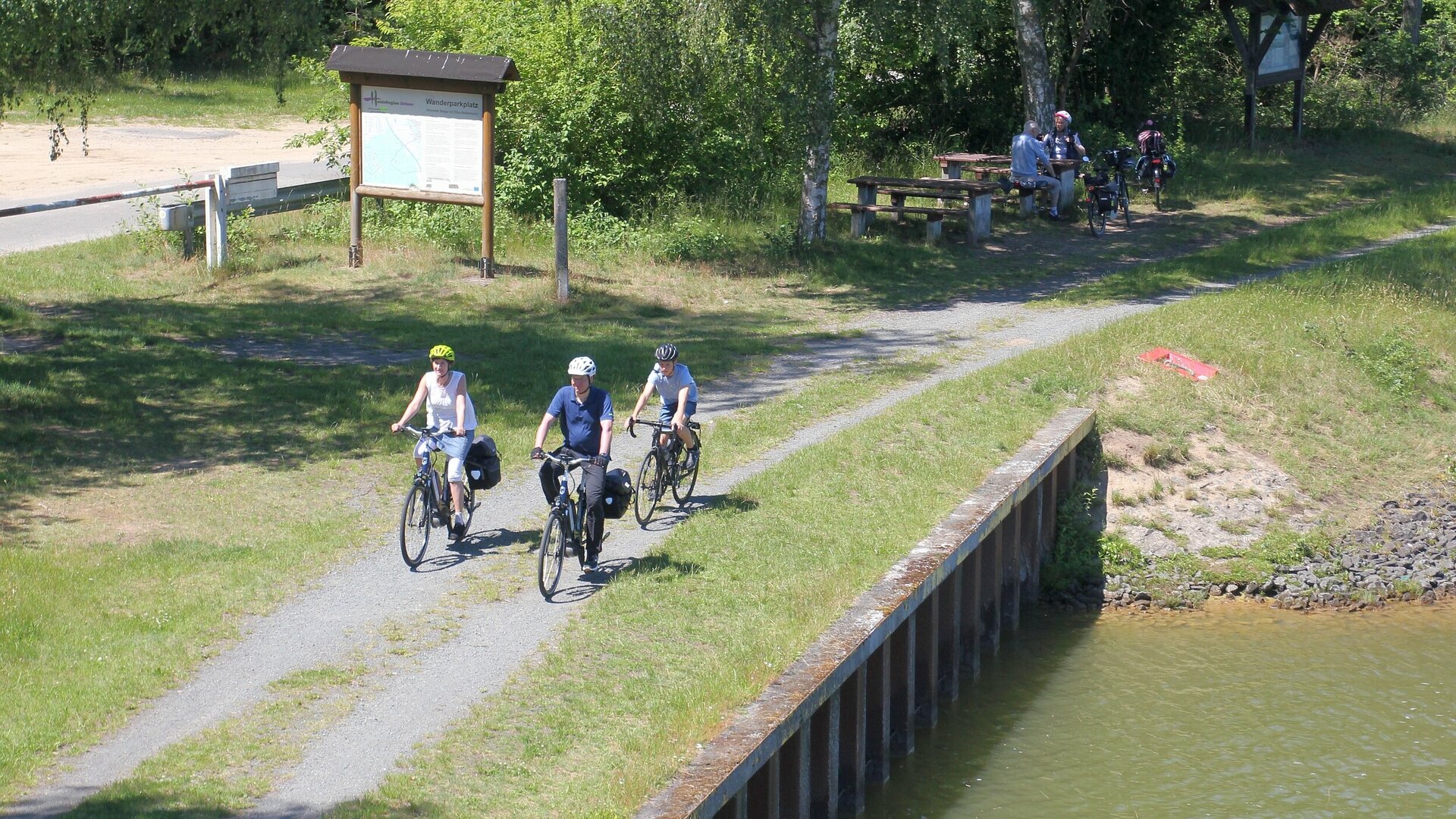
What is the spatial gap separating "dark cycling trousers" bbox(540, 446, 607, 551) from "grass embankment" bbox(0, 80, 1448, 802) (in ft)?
3.27

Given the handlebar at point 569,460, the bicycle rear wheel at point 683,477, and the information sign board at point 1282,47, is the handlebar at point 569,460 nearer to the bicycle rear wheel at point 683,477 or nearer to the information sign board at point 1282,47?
the bicycle rear wheel at point 683,477

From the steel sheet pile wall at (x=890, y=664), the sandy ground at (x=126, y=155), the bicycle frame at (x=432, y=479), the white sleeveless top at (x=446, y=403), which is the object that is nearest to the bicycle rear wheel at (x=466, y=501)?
the bicycle frame at (x=432, y=479)

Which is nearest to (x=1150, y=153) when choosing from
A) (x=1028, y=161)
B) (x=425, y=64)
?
(x=1028, y=161)

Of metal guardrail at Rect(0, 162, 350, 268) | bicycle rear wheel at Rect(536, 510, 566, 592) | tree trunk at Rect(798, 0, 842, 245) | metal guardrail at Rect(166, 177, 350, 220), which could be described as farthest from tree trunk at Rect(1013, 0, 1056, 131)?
bicycle rear wheel at Rect(536, 510, 566, 592)

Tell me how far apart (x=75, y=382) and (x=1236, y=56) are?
28.1 metres

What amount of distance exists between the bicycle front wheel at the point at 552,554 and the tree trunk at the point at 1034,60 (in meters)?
18.5

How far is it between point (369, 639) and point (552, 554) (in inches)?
55.9

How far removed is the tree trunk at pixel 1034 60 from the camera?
2628cm

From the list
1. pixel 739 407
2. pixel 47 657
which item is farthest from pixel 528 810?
pixel 739 407

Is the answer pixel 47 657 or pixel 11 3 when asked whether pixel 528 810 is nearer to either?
pixel 47 657

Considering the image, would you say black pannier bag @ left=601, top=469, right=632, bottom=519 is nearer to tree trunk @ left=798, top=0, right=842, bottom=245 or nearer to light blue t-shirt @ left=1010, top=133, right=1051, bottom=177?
tree trunk @ left=798, top=0, right=842, bottom=245

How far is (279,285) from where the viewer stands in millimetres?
19688

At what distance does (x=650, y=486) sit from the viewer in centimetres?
1199

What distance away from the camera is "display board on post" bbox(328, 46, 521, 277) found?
1945 centimetres
